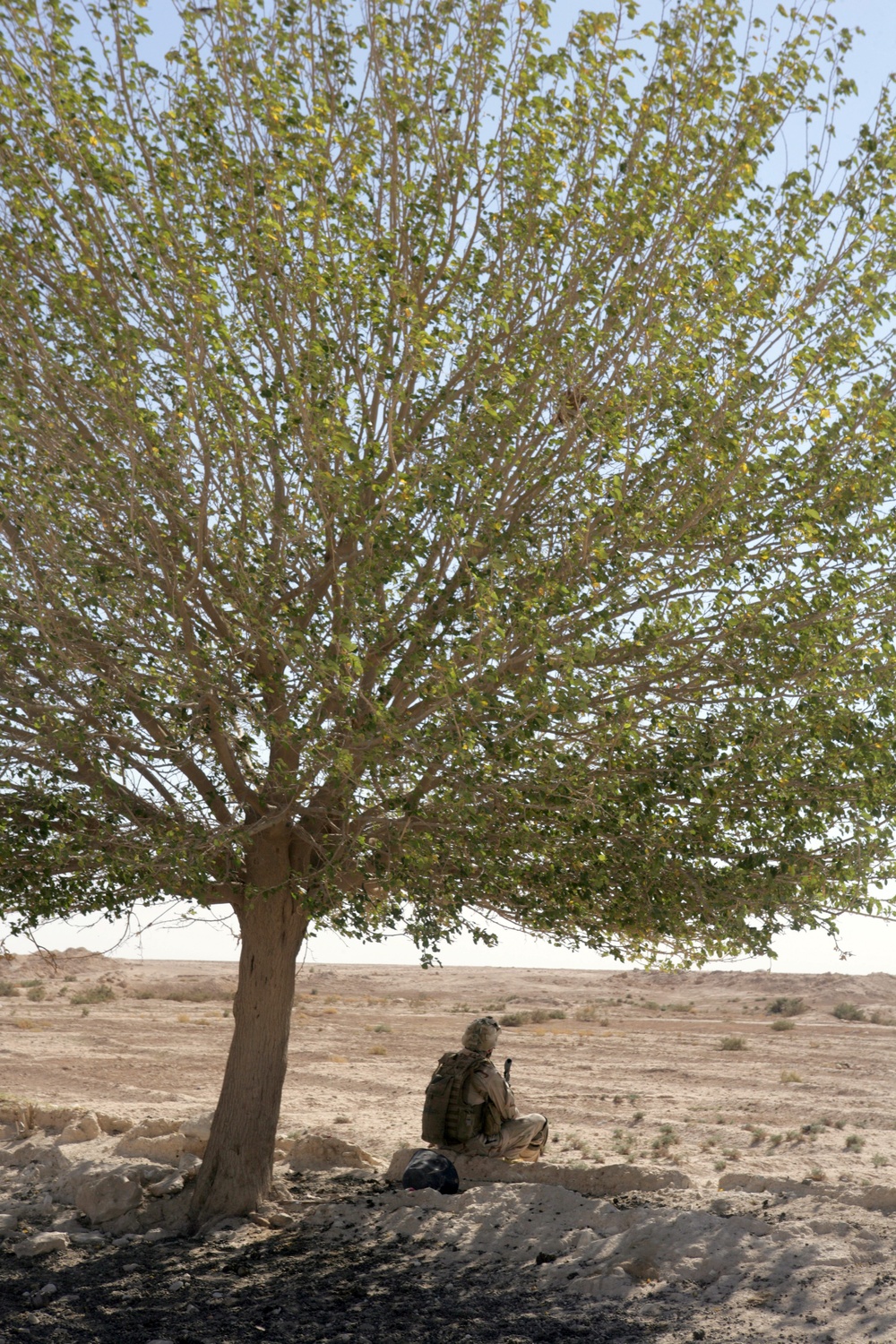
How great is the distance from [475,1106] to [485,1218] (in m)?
1.26

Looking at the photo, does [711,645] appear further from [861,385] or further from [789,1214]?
[789,1214]

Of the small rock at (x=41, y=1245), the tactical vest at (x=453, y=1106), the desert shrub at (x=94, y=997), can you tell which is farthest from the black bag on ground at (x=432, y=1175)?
the desert shrub at (x=94, y=997)

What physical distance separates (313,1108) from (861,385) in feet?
43.8

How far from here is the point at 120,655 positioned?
861 centimetres

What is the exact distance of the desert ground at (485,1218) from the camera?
7273mm

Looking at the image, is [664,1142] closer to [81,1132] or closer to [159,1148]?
[159,1148]

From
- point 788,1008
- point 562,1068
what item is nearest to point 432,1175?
point 562,1068

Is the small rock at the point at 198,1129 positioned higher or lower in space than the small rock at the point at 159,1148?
higher

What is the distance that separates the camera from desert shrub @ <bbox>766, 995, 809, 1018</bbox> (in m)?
42.3

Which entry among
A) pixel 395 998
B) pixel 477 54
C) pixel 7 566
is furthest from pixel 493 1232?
pixel 395 998

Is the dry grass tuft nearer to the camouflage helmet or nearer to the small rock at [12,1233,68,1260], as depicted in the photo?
the camouflage helmet

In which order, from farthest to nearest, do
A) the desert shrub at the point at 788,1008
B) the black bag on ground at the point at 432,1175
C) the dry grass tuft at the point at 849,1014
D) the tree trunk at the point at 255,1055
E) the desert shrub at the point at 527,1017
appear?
the desert shrub at the point at 788,1008 < the dry grass tuft at the point at 849,1014 < the desert shrub at the point at 527,1017 < the black bag on ground at the point at 432,1175 < the tree trunk at the point at 255,1055

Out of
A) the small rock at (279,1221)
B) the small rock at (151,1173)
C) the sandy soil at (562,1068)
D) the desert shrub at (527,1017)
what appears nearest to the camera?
the small rock at (279,1221)

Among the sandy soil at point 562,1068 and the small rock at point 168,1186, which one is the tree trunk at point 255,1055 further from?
the sandy soil at point 562,1068
